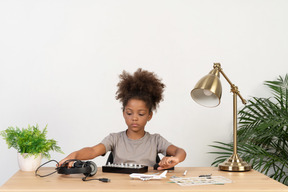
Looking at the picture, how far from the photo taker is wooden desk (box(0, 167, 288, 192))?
187cm

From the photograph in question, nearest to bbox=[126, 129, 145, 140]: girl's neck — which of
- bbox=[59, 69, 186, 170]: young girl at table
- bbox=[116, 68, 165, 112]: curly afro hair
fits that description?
bbox=[59, 69, 186, 170]: young girl at table

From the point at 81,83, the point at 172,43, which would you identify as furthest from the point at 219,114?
the point at 81,83

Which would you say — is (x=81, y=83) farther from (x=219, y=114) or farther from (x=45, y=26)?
(x=219, y=114)

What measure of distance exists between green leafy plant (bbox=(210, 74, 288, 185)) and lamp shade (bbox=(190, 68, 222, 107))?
41.1 inches

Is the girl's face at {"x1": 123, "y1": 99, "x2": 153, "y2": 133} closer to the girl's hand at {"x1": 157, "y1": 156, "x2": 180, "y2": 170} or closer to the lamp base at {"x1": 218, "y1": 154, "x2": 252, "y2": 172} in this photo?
the girl's hand at {"x1": 157, "y1": 156, "x2": 180, "y2": 170}

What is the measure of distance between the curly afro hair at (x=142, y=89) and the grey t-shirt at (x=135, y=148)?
0.21 m

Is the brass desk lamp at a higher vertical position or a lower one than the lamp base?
higher

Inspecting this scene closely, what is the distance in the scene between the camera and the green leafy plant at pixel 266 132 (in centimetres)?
346

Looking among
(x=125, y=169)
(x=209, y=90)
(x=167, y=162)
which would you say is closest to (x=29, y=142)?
(x=125, y=169)

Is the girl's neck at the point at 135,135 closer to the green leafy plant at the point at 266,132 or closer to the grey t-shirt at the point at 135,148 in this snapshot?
the grey t-shirt at the point at 135,148

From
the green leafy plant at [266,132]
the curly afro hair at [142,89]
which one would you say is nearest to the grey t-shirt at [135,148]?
the curly afro hair at [142,89]

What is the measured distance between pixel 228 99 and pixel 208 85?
1.92 metres

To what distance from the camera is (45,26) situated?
4.04m

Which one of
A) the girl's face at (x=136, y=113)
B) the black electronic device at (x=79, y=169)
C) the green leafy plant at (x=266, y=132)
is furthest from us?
the green leafy plant at (x=266, y=132)
